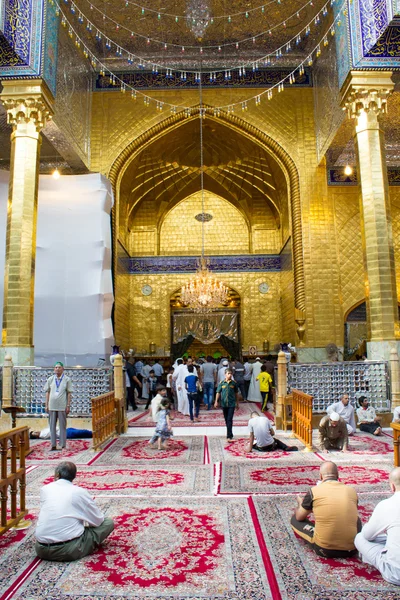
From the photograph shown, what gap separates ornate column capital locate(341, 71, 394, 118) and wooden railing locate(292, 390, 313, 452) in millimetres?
4732

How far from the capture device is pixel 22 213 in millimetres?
7281

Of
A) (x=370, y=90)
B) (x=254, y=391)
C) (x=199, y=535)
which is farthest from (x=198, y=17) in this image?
(x=199, y=535)

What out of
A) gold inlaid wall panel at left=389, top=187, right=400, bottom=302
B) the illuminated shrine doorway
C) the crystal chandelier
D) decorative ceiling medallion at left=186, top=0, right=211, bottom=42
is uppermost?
decorative ceiling medallion at left=186, top=0, right=211, bottom=42

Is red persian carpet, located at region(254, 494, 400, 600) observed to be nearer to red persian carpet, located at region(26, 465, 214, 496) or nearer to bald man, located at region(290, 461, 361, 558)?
bald man, located at region(290, 461, 361, 558)

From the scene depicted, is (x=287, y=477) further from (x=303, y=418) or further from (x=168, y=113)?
(x=168, y=113)

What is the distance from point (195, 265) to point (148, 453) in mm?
9038

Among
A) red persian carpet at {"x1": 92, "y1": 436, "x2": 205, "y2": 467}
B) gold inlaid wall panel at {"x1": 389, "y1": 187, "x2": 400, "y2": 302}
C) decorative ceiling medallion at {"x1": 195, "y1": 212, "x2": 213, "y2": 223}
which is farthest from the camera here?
decorative ceiling medallion at {"x1": 195, "y1": 212, "x2": 213, "y2": 223}

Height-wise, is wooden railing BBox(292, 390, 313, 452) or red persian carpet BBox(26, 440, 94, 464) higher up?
wooden railing BBox(292, 390, 313, 452)

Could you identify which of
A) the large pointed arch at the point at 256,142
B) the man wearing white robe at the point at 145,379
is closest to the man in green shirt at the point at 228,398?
the man wearing white robe at the point at 145,379

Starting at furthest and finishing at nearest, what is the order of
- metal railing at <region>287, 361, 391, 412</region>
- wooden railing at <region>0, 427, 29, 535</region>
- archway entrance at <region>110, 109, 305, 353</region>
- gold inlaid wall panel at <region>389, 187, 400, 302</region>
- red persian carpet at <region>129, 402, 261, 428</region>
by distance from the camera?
archway entrance at <region>110, 109, 305, 353</region> → gold inlaid wall panel at <region>389, 187, 400, 302</region> → red persian carpet at <region>129, 402, 261, 428</region> → metal railing at <region>287, 361, 391, 412</region> → wooden railing at <region>0, 427, 29, 535</region>

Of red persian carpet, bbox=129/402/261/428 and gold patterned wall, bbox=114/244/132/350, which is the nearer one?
red persian carpet, bbox=129/402/261/428

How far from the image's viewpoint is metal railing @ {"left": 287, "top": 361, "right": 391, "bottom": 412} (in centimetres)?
667

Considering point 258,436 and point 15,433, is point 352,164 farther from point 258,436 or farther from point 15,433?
point 15,433

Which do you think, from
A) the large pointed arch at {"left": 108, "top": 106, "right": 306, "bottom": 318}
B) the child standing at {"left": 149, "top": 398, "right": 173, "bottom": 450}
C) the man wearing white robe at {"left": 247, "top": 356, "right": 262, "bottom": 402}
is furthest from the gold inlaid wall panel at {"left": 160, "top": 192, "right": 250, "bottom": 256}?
the child standing at {"left": 149, "top": 398, "right": 173, "bottom": 450}
